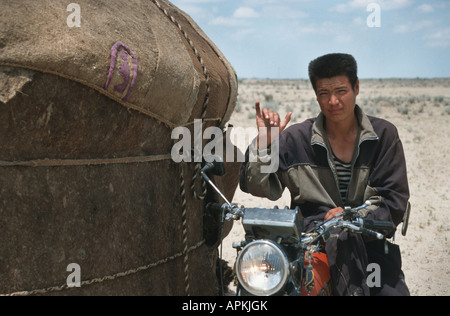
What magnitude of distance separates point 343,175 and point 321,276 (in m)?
0.70

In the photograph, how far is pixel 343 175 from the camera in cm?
322

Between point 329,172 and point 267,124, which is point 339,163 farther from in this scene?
point 267,124

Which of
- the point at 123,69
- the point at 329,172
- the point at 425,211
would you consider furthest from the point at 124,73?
the point at 425,211

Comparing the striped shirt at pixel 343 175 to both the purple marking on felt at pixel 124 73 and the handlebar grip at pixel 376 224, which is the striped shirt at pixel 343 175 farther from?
the purple marking on felt at pixel 124 73

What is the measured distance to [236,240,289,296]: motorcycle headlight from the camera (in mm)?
2201

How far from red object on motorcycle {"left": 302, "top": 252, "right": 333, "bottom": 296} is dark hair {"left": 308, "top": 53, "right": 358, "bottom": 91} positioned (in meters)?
1.05

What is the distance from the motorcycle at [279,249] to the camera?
7.26ft

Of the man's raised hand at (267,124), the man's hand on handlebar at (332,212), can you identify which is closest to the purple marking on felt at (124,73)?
the man's raised hand at (267,124)

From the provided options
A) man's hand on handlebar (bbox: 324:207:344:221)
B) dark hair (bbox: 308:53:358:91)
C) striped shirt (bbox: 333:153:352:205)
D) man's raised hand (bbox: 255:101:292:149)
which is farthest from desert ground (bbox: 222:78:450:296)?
man's raised hand (bbox: 255:101:292:149)

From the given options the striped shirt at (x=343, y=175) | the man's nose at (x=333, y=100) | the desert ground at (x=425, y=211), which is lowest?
the desert ground at (x=425, y=211)

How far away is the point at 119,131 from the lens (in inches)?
117

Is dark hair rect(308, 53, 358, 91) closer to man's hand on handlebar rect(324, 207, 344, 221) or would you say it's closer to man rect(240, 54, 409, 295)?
man rect(240, 54, 409, 295)

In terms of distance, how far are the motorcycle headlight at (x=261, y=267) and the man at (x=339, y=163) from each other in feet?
2.38
